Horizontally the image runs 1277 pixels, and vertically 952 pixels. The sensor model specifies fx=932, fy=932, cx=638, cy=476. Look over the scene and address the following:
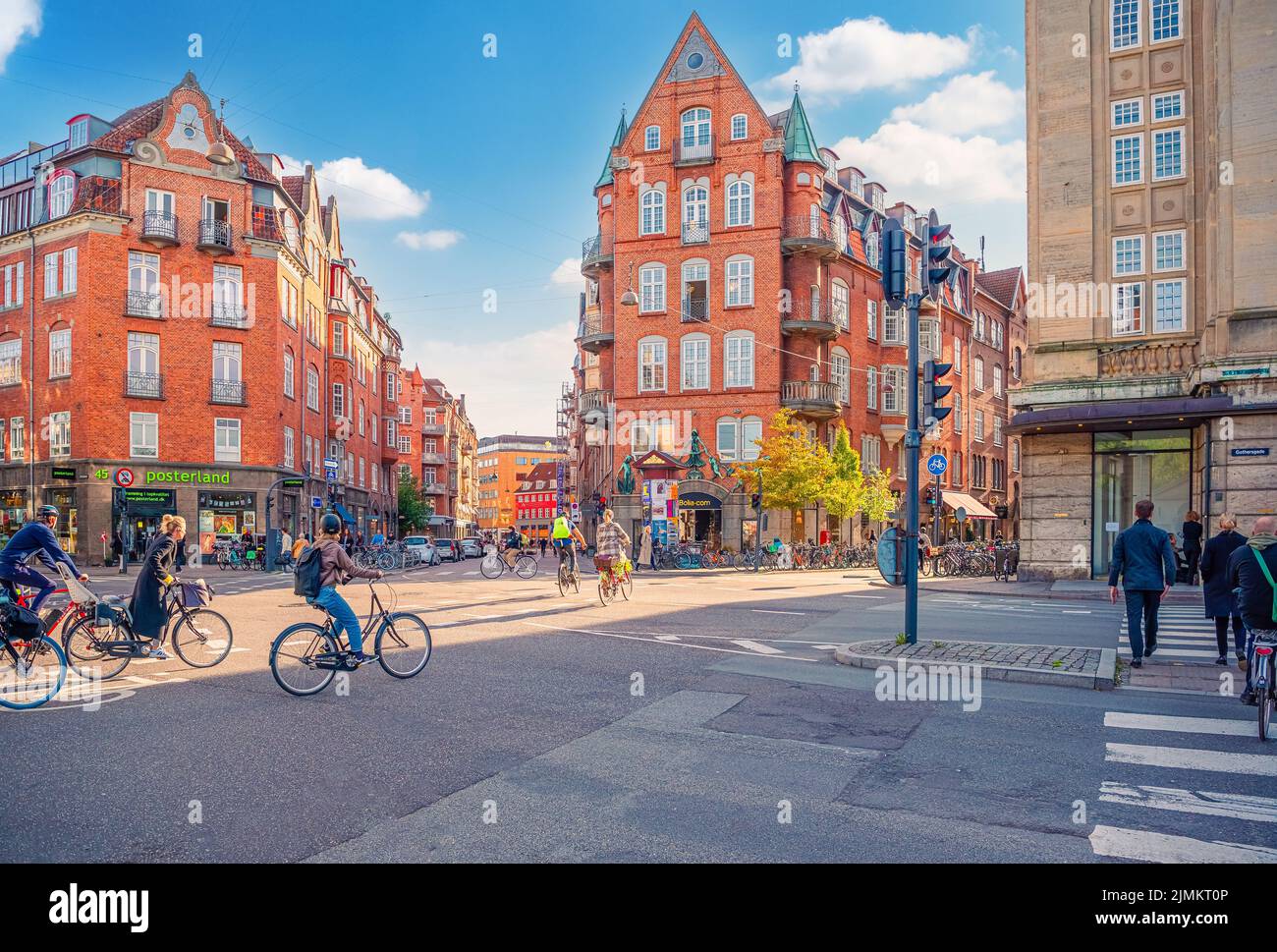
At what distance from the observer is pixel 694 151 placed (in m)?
43.1

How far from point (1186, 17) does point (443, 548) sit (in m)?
41.4

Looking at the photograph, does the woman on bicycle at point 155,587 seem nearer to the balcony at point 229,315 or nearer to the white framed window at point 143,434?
the white framed window at point 143,434

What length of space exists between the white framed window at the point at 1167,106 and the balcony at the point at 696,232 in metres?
21.5

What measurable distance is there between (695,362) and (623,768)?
125 feet

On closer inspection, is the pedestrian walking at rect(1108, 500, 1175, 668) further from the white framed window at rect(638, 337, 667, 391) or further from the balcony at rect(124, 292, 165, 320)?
the balcony at rect(124, 292, 165, 320)

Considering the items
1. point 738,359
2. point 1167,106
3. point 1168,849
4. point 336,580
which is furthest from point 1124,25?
point 1168,849

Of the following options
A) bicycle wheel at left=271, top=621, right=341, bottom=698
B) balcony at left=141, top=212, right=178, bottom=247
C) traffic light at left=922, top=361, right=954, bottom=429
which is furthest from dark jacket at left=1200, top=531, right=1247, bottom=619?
balcony at left=141, top=212, right=178, bottom=247

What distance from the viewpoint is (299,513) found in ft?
154

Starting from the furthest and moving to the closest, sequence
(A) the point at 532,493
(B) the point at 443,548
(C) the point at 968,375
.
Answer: (A) the point at 532,493 < (C) the point at 968,375 < (B) the point at 443,548

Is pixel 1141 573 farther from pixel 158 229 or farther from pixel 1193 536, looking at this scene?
pixel 158 229

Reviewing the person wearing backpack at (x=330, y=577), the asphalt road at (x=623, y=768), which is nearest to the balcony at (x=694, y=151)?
the asphalt road at (x=623, y=768)
